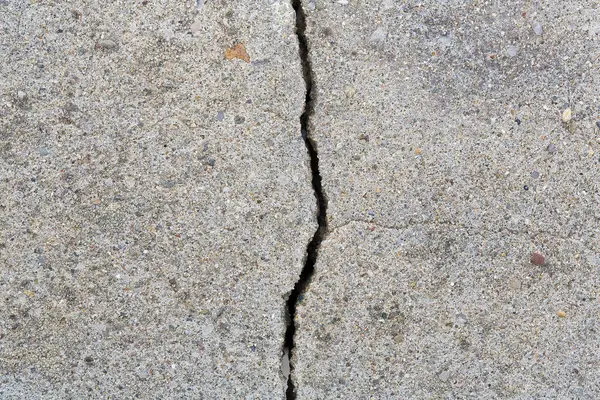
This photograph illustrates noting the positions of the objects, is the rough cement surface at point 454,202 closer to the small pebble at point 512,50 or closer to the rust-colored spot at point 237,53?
the small pebble at point 512,50

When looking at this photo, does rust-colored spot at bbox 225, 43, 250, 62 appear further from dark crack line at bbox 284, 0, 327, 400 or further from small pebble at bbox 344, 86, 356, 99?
small pebble at bbox 344, 86, 356, 99

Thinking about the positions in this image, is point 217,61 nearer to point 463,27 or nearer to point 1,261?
point 463,27

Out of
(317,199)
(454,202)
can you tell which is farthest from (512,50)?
(317,199)

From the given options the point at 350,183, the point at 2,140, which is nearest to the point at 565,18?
the point at 350,183

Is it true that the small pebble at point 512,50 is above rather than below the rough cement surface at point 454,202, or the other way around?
above

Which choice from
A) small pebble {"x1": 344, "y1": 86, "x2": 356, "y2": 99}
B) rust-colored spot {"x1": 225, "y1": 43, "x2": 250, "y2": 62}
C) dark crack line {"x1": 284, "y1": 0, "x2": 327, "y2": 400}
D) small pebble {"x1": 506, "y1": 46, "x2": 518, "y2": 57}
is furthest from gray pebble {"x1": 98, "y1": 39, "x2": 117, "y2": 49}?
small pebble {"x1": 506, "y1": 46, "x2": 518, "y2": 57}

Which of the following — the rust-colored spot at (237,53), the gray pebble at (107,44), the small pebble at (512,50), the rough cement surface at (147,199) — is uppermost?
the small pebble at (512,50)

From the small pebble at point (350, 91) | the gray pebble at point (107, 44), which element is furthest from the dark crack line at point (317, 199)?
the gray pebble at point (107, 44)
